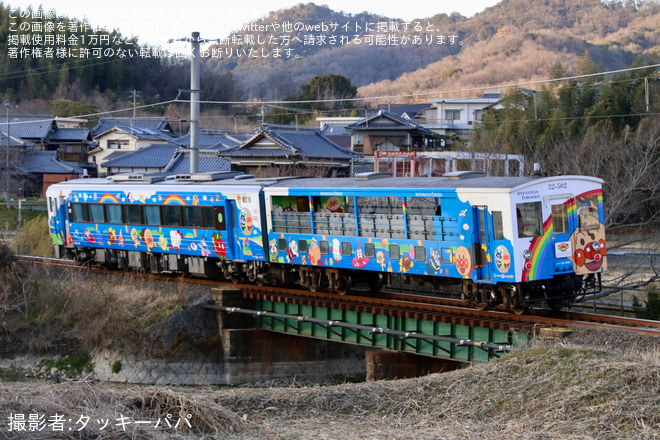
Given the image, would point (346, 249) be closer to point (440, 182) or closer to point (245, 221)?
point (440, 182)

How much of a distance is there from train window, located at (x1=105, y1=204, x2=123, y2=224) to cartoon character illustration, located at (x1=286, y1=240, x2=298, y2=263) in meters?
7.05

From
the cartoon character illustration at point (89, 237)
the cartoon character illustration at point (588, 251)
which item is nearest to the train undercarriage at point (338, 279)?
the cartoon character illustration at point (588, 251)

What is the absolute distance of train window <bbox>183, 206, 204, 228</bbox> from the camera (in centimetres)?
2028

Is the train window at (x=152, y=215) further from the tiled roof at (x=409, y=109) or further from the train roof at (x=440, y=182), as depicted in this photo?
the tiled roof at (x=409, y=109)

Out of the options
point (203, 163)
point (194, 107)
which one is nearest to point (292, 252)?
point (194, 107)

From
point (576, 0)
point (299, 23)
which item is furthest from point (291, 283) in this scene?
point (299, 23)

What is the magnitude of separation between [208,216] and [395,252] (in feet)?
20.4

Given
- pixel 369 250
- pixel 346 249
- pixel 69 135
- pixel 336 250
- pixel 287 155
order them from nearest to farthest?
pixel 369 250, pixel 346 249, pixel 336 250, pixel 287 155, pixel 69 135

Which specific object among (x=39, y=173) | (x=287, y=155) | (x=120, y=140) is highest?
(x=120, y=140)

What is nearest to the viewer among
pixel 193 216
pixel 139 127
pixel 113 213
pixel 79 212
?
pixel 193 216

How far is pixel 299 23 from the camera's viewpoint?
5714 inches

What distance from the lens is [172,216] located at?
2108cm

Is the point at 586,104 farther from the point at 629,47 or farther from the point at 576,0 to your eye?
the point at 576,0

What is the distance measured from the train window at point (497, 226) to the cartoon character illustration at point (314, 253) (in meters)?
4.73
